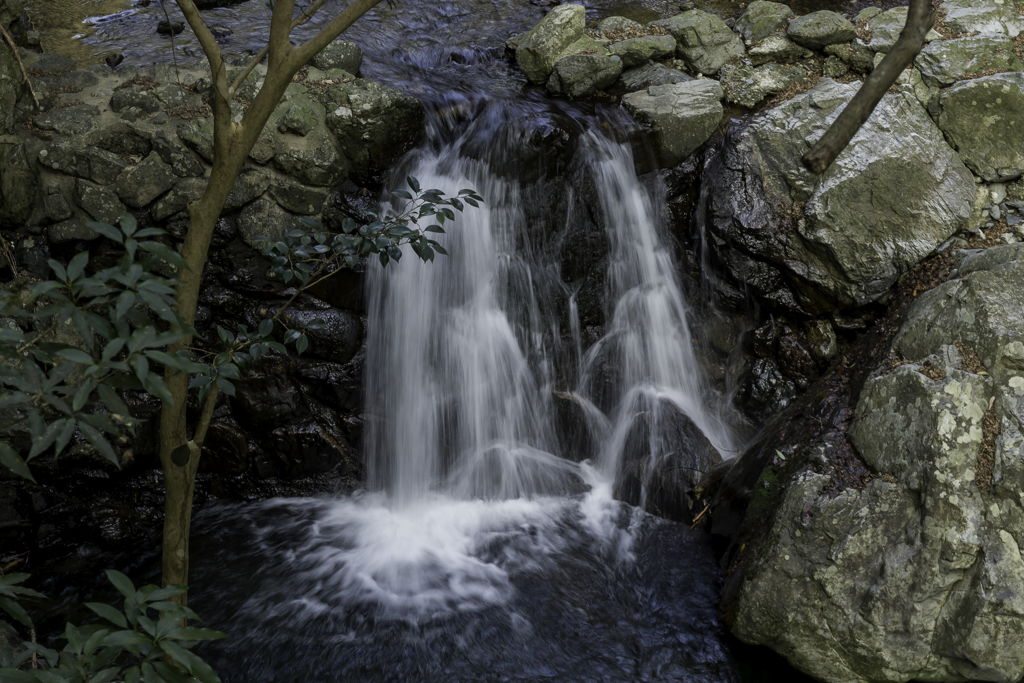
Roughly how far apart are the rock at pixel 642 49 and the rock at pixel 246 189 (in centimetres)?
314

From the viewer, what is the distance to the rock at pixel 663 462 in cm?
492

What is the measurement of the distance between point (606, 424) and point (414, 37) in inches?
194

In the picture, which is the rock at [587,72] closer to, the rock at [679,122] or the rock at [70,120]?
the rock at [679,122]

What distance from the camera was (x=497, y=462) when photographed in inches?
208

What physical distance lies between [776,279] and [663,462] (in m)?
1.85

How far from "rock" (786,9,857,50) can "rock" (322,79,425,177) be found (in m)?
3.81

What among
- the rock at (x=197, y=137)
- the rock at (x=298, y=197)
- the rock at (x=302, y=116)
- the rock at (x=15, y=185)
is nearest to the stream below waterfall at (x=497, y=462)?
the rock at (x=298, y=197)

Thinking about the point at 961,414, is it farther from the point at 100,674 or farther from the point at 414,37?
the point at 414,37

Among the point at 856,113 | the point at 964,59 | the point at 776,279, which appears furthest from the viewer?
the point at 964,59

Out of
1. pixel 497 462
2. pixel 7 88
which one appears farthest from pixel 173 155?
pixel 497 462

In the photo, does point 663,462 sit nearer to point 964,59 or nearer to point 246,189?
point 246,189

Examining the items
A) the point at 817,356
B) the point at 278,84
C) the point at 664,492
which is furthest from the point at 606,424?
the point at 278,84

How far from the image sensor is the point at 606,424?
551cm

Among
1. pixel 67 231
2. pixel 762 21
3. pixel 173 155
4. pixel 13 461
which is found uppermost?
pixel 762 21
